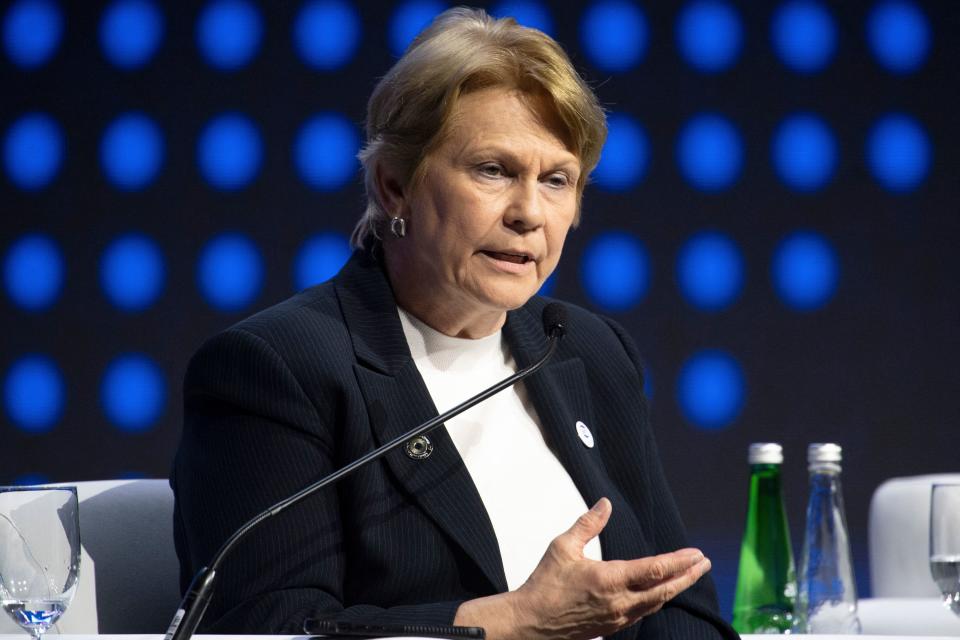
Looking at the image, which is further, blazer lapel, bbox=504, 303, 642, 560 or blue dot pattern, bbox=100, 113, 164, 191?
blue dot pattern, bbox=100, 113, 164, 191

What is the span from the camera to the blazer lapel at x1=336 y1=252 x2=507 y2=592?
138 cm

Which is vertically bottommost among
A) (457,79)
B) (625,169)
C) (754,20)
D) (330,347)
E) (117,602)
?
(117,602)

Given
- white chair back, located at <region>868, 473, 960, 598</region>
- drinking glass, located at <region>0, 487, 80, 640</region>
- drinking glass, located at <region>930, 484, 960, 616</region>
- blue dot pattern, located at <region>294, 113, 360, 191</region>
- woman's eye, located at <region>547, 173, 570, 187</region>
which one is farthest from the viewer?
blue dot pattern, located at <region>294, 113, 360, 191</region>

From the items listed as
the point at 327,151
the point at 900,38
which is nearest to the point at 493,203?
the point at 327,151

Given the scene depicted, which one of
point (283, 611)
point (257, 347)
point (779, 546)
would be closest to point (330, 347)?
point (257, 347)

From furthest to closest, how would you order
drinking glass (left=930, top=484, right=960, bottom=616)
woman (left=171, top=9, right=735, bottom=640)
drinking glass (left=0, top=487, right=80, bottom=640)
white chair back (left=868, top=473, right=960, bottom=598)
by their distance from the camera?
white chair back (left=868, top=473, right=960, bottom=598)
woman (left=171, top=9, right=735, bottom=640)
drinking glass (left=930, top=484, right=960, bottom=616)
drinking glass (left=0, top=487, right=80, bottom=640)

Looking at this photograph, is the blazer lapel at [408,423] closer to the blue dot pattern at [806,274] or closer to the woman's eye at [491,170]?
the woman's eye at [491,170]

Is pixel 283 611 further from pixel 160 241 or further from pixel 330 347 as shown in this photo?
pixel 160 241

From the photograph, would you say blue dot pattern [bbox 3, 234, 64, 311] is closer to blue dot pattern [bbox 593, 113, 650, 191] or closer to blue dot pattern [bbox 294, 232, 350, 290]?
blue dot pattern [bbox 294, 232, 350, 290]

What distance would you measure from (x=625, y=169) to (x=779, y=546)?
1.84m

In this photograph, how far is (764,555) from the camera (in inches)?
58.2

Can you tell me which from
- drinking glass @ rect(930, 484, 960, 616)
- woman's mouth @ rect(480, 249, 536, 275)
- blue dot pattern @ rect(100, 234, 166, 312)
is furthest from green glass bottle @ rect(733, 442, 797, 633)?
blue dot pattern @ rect(100, 234, 166, 312)

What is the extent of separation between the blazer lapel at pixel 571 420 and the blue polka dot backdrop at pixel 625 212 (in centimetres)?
145

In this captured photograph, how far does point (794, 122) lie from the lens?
3174 millimetres
